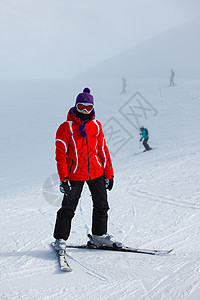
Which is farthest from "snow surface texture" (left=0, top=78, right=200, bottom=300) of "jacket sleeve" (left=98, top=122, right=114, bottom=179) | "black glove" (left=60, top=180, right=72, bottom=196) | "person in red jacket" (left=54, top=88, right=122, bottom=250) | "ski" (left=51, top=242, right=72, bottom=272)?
"jacket sleeve" (left=98, top=122, right=114, bottom=179)

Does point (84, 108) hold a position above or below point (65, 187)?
above

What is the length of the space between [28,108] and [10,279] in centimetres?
2599

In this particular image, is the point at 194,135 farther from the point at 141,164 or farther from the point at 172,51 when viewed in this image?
the point at 172,51

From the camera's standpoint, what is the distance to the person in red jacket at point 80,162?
9.78 ft

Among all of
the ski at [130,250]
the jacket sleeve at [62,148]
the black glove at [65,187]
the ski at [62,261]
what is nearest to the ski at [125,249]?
the ski at [130,250]

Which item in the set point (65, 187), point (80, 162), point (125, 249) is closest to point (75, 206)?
point (65, 187)

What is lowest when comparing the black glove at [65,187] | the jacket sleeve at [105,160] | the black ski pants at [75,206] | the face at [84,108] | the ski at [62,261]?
the ski at [62,261]

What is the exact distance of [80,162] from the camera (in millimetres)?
3047

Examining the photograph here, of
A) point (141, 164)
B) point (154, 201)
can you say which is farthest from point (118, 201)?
point (141, 164)

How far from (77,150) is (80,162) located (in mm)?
127

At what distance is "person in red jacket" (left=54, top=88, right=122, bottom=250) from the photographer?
2.98 meters

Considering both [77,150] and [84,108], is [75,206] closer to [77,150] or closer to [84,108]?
[77,150]

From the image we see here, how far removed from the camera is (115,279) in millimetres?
2496

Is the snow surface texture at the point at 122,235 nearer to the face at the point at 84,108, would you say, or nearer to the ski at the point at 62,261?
the ski at the point at 62,261
